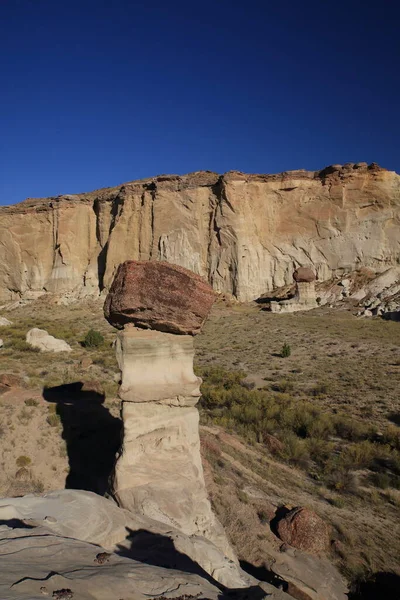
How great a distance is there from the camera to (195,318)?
6812 millimetres

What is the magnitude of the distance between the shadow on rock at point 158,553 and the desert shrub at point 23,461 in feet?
13.3

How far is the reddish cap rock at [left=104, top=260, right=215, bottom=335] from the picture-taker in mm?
6570

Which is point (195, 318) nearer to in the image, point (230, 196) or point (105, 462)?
point (105, 462)

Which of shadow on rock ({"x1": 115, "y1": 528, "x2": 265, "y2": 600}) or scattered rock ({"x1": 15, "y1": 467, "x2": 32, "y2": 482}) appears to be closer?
shadow on rock ({"x1": 115, "y1": 528, "x2": 265, "y2": 600})

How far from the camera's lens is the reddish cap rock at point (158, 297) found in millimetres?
6570

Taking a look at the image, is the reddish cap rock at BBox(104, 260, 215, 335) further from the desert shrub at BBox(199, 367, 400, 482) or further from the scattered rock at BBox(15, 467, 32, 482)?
the desert shrub at BBox(199, 367, 400, 482)

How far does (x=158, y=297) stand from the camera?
6582mm

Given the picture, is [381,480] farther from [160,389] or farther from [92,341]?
[92,341]

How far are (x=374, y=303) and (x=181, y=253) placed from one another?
18001 mm

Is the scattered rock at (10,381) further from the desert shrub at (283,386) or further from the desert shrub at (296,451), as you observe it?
the desert shrub at (283,386)

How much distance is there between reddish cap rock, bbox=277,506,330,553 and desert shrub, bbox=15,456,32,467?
16.6 ft

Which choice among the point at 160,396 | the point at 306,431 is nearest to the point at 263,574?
the point at 160,396

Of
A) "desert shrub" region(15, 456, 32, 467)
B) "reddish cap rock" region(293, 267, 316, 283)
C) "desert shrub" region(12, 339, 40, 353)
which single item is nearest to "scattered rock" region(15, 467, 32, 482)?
"desert shrub" region(15, 456, 32, 467)

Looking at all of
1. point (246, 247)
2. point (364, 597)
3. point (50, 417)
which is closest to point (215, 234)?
point (246, 247)
